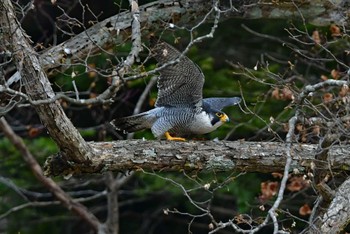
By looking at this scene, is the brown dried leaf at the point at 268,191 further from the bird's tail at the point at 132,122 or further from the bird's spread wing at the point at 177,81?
the bird's tail at the point at 132,122

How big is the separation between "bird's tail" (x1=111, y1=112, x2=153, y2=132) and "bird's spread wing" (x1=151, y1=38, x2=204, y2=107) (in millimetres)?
164

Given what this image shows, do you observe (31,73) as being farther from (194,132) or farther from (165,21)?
(194,132)

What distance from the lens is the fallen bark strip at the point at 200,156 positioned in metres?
6.77

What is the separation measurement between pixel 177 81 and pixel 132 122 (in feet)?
1.83

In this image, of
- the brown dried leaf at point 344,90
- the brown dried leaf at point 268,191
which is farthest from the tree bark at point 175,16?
the brown dried leaf at point 268,191

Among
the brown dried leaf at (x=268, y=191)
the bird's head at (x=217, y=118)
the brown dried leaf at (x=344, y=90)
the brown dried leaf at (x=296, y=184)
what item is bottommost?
the brown dried leaf at (x=296, y=184)

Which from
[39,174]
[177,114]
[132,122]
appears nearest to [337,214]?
[177,114]

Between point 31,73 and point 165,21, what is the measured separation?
206 centimetres

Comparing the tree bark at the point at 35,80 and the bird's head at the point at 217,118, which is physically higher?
the tree bark at the point at 35,80

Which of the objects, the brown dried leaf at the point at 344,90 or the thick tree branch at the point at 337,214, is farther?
the thick tree branch at the point at 337,214

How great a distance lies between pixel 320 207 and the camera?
262 inches

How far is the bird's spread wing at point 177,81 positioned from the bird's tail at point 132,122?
0.16 metres

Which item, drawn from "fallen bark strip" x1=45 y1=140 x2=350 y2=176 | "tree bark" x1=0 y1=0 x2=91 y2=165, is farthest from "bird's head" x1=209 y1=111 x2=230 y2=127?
"tree bark" x1=0 y1=0 x2=91 y2=165

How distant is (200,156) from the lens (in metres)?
7.00
